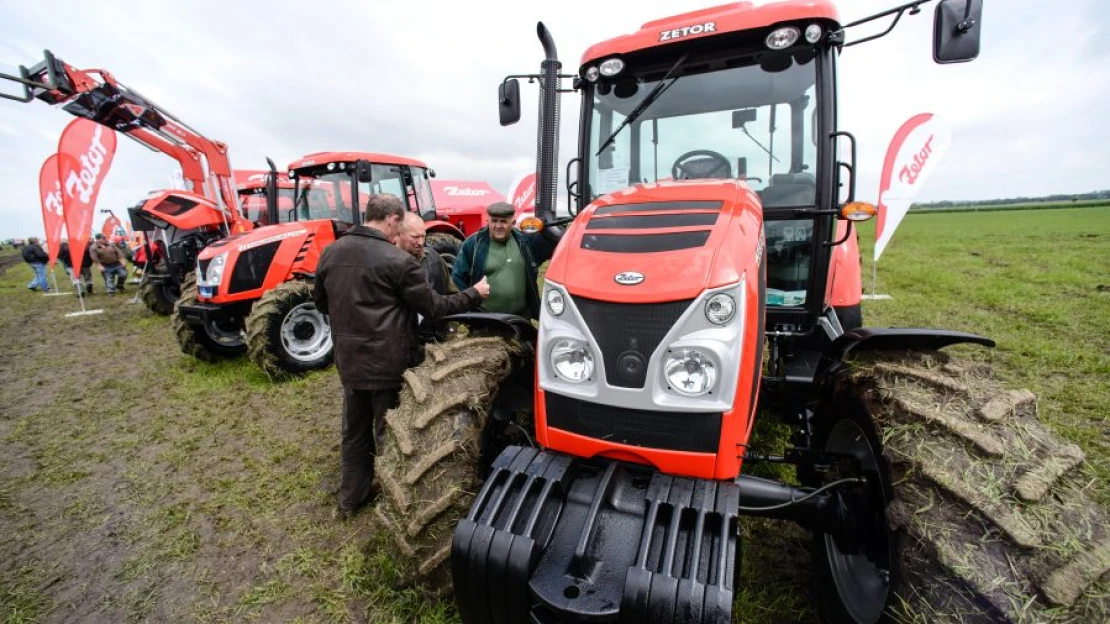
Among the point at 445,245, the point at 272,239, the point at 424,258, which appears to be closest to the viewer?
the point at 424,258

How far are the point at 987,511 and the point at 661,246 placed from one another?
1237mm

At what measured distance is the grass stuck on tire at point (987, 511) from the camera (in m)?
1.41

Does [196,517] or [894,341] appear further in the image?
[196,517]

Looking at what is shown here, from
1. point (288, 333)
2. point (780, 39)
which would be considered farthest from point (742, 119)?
point (288, 333)

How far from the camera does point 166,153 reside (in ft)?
27.3

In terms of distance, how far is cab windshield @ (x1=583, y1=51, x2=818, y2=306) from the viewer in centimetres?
270

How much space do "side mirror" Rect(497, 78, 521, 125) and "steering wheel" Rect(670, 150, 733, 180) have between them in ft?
3.27

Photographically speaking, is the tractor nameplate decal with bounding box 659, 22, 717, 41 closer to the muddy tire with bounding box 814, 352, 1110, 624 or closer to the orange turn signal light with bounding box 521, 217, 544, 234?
the orange turn signal light with bounding box 521, 217, 544, 234

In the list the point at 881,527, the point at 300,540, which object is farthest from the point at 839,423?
the point at 300,540

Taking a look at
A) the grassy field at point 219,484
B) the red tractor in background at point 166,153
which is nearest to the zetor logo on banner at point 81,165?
the red tractor in background at point 166,153

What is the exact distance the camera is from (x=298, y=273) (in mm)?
6191

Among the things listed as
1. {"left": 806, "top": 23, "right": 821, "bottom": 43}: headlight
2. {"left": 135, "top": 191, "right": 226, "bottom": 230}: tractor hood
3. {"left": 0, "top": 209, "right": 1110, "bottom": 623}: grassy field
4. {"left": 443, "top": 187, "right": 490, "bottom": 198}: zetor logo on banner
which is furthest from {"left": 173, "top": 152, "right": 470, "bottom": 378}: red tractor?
{"left": 443, "top": 187, "right": 490, "bottom": 198}: zetor logo on banner

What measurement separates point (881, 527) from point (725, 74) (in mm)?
2167

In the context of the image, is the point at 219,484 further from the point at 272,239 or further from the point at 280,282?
the point at 272,239
